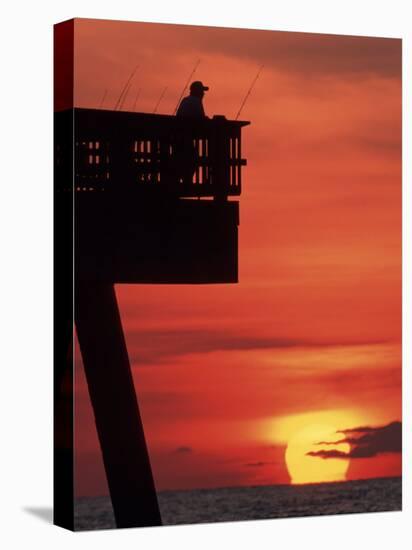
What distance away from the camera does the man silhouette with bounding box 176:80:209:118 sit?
45.1 feet

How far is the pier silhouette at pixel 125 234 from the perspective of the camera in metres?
13.4

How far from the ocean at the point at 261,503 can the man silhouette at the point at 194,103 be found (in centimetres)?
281

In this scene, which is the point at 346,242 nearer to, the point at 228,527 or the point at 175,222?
the point at 175,222

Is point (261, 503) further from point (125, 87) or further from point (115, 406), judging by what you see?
point (125, 87)

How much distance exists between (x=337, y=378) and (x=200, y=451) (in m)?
1.26

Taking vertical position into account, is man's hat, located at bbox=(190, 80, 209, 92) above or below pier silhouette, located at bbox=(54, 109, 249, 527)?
above

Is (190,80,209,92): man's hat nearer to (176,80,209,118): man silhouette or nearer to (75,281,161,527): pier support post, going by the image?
(176,80,209,118): man silhouette

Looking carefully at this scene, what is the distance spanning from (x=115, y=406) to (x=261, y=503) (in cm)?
142

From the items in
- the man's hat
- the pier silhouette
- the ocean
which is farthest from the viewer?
the man's hat

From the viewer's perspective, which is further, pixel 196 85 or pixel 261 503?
pixel 261 503

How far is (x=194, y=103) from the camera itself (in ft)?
45.2

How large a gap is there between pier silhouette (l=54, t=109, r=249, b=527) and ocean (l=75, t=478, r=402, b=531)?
12 cm

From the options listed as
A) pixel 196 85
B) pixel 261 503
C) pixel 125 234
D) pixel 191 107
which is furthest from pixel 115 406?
pixel 196 85

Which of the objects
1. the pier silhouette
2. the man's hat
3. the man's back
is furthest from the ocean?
the man's hat
